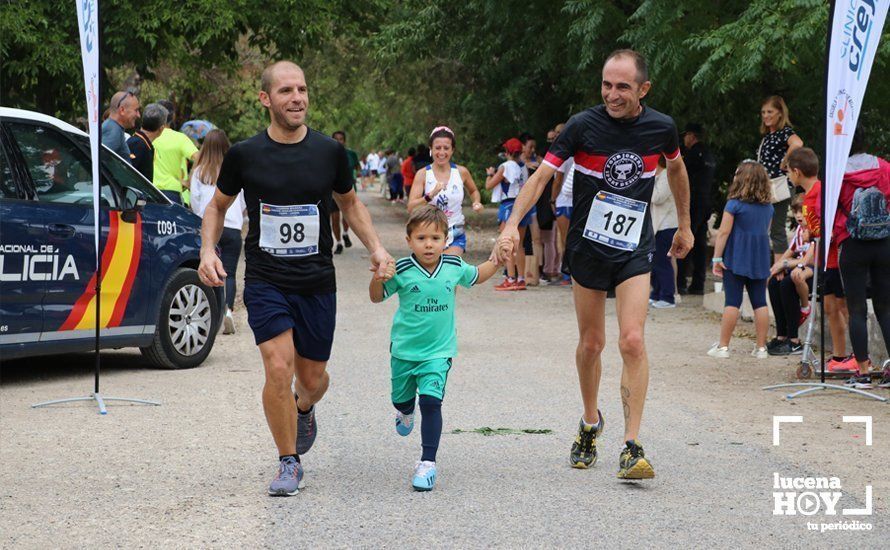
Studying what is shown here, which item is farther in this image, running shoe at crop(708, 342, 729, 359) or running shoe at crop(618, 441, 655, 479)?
running shoe at crop(708, 342, 729, 359)

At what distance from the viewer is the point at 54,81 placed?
2145 cm

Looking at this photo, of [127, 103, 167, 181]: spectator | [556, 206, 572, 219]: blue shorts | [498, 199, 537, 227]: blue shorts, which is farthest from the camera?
[498, 199, 537, 227]: blue shorts

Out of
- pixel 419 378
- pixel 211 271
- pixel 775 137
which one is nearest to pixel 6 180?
pixel 211 271

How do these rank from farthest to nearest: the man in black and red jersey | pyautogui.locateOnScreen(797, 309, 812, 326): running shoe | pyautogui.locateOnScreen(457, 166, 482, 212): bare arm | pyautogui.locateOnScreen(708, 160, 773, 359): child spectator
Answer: pyautogui.locateOnScreen(457, 166, 482, 212): bare arm < pyautogui.locateOnScreen(797, 309, 812, 326): running shoe < pyautogui.locateOnScreen(708, 160, 773, 359): child spectator < the man in black and red jersey

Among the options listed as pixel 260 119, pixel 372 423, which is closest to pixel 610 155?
pixel 372 423

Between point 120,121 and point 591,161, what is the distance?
22.1ft

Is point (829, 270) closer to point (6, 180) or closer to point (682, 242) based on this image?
point (682, 242)

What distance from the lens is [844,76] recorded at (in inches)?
369

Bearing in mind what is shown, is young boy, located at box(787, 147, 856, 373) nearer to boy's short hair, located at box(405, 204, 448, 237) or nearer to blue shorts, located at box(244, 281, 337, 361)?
boy's short hair, located at box(405, 204, 448, 237)

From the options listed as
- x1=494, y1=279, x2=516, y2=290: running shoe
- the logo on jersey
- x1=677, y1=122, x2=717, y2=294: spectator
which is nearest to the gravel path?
the logo on jersey

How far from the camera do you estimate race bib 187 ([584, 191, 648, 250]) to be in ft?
22.4

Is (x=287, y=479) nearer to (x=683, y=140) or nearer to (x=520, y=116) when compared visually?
(x=683, y=140)

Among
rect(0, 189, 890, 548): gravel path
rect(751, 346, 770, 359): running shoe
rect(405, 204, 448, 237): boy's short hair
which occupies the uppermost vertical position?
rect(405, 204, 448, 237): boy's short hair

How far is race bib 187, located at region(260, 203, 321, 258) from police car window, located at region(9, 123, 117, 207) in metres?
3.74
